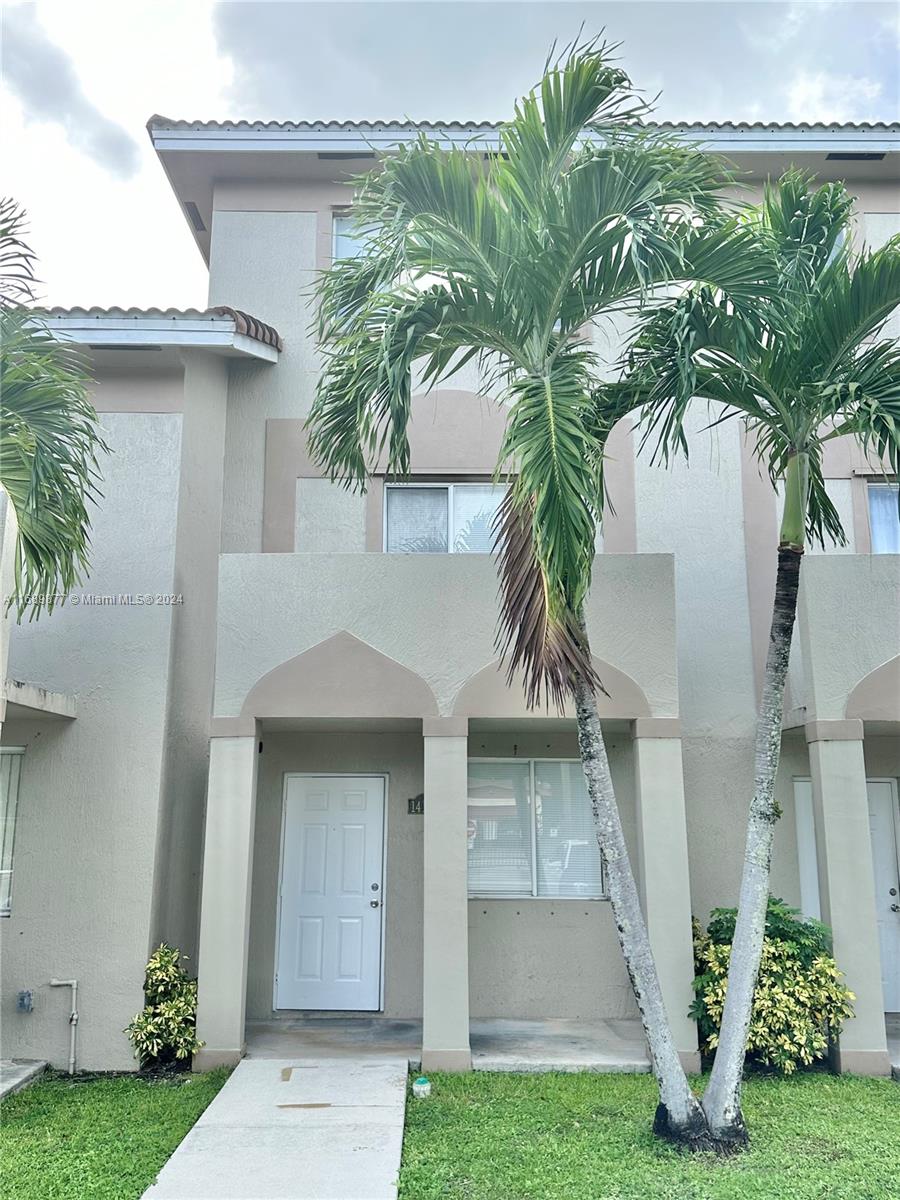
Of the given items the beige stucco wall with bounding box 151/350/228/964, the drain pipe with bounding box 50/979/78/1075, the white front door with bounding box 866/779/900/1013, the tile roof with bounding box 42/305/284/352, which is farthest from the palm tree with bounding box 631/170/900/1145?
the drain pipe with bounding box 50/979/78/1075

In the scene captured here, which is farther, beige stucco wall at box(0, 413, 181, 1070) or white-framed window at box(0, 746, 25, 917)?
white-framed window at box(0, 746, 25, 917)

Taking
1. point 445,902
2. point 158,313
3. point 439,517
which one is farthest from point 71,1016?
point 158,313

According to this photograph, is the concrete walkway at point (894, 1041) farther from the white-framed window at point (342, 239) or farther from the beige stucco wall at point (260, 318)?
the white-framed window at point (342, 239)

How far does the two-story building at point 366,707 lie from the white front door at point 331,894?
0.11 ft

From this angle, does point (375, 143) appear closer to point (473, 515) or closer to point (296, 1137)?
point (473, 515)

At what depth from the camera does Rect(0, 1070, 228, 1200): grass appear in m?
6.27

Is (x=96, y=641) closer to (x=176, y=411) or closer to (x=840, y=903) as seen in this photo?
(x=176, y=411)

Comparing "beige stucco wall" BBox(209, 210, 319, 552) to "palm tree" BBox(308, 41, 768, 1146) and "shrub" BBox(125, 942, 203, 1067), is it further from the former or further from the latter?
"shrub" BBox(125, 942, 203, 1067)

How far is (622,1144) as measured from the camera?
6691 millimetres

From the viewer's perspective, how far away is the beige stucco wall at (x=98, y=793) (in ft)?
29.8

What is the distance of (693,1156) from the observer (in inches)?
253

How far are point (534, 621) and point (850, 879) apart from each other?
4614 millimetres

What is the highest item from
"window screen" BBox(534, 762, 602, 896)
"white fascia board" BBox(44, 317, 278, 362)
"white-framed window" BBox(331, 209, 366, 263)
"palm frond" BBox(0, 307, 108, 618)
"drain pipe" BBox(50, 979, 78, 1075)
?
"white-framed window" BBox(331, 209, 366, 263)

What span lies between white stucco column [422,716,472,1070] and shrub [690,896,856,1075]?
220cm
